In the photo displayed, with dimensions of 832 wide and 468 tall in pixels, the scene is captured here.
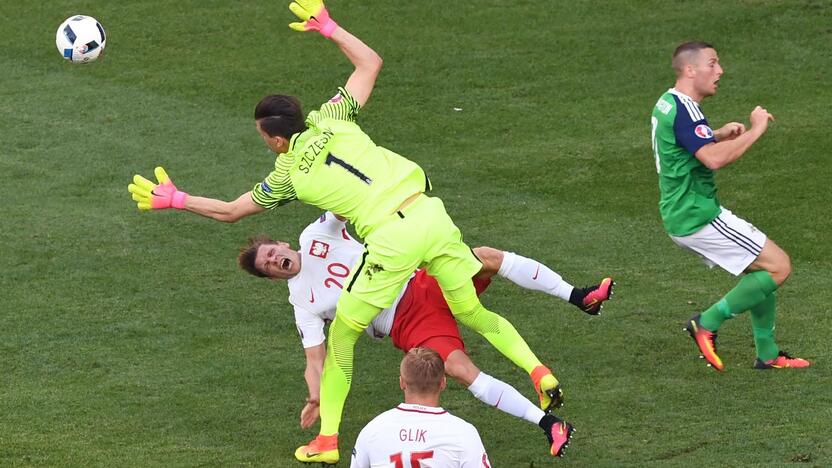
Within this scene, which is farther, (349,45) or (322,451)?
(349,45)

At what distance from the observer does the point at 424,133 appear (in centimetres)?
1470

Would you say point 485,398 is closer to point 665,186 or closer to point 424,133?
point 665,186

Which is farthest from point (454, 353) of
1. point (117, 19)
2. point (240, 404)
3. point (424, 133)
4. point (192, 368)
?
point (117, 19)

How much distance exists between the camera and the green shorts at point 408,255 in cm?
801

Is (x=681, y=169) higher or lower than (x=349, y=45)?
higher

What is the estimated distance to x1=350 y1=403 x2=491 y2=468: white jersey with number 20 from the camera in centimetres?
627

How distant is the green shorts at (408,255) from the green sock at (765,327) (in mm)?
2194

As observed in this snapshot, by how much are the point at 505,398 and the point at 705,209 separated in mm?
2000

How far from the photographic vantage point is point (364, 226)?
26.8 ft

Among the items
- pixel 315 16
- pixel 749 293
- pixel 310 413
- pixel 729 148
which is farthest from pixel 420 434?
pixel 315 16

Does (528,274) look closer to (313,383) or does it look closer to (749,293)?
(749,293)

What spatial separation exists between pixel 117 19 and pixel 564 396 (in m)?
11.3

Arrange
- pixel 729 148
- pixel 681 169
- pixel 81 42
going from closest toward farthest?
pixel 729 148 → pixel 681 169 → pixel 81 42

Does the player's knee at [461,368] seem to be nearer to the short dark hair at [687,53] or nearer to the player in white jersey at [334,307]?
the player in white jersey at [334,307]
